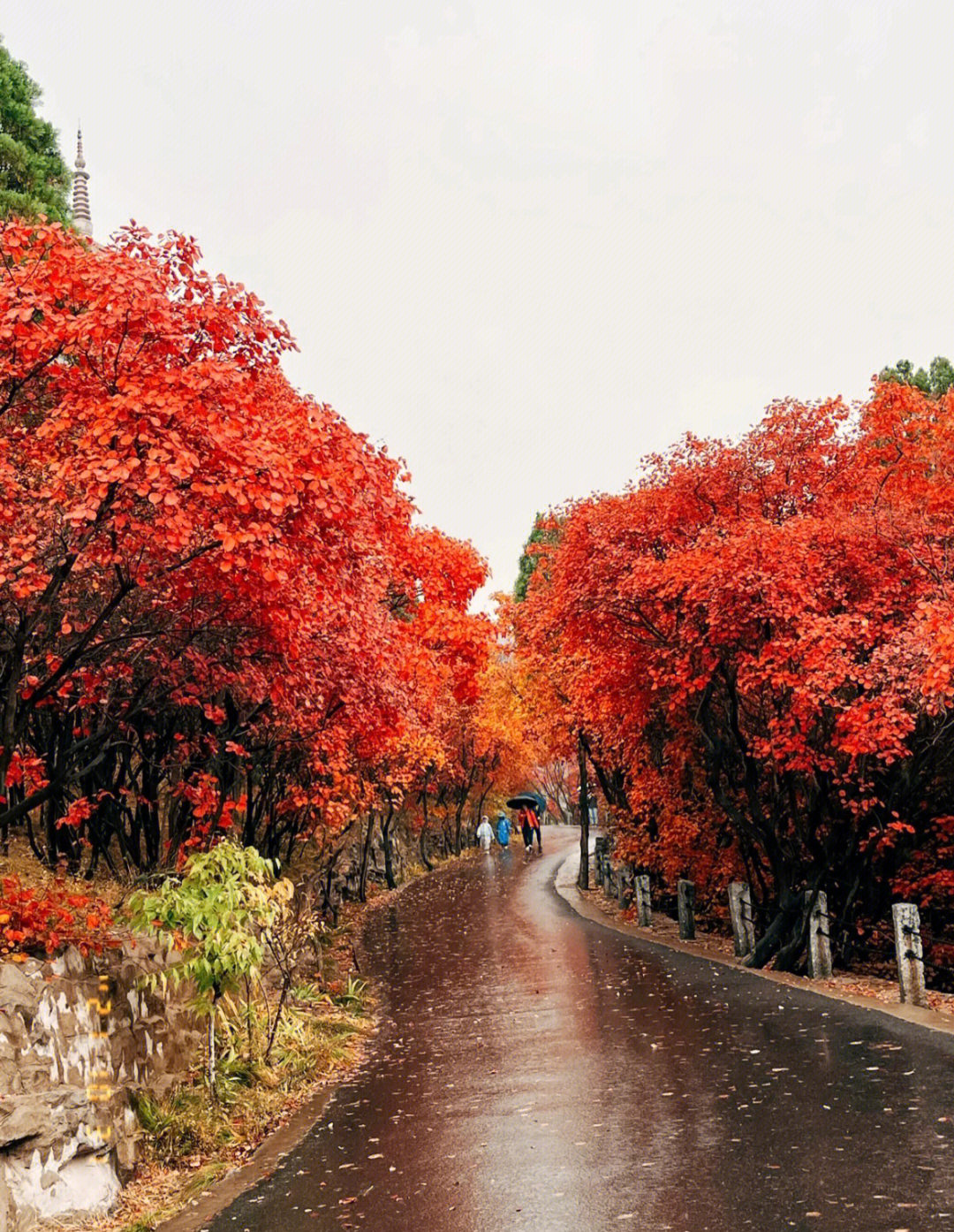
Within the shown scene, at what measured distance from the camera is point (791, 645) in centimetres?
1255

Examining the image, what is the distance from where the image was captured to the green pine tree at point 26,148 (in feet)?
61.3

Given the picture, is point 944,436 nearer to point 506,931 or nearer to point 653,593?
point 653,593

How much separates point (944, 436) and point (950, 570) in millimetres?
5588

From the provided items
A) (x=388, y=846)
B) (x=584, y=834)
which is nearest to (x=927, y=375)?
(x=584, y=834)

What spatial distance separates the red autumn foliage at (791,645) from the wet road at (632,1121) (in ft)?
10.1

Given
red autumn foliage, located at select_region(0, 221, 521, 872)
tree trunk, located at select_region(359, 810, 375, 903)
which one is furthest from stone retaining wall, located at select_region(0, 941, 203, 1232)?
tree trunk, located at select_region(359, 810, 375, 903)

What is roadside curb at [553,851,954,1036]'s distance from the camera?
10570 millimetres

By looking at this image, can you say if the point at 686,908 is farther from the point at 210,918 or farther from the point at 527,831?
the point at 527,831

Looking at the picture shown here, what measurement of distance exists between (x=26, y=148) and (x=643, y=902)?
18.5m

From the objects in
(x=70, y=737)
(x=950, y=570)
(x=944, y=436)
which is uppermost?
(x=944, y=436)

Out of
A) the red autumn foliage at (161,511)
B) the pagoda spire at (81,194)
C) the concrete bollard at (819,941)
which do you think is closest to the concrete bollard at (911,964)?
the concrete bollard at (819,941)

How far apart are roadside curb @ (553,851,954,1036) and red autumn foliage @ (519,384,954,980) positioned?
996 millimetres

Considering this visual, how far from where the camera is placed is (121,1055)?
27.5 feet

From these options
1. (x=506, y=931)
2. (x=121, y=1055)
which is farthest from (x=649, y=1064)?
(x=506, y=931)
